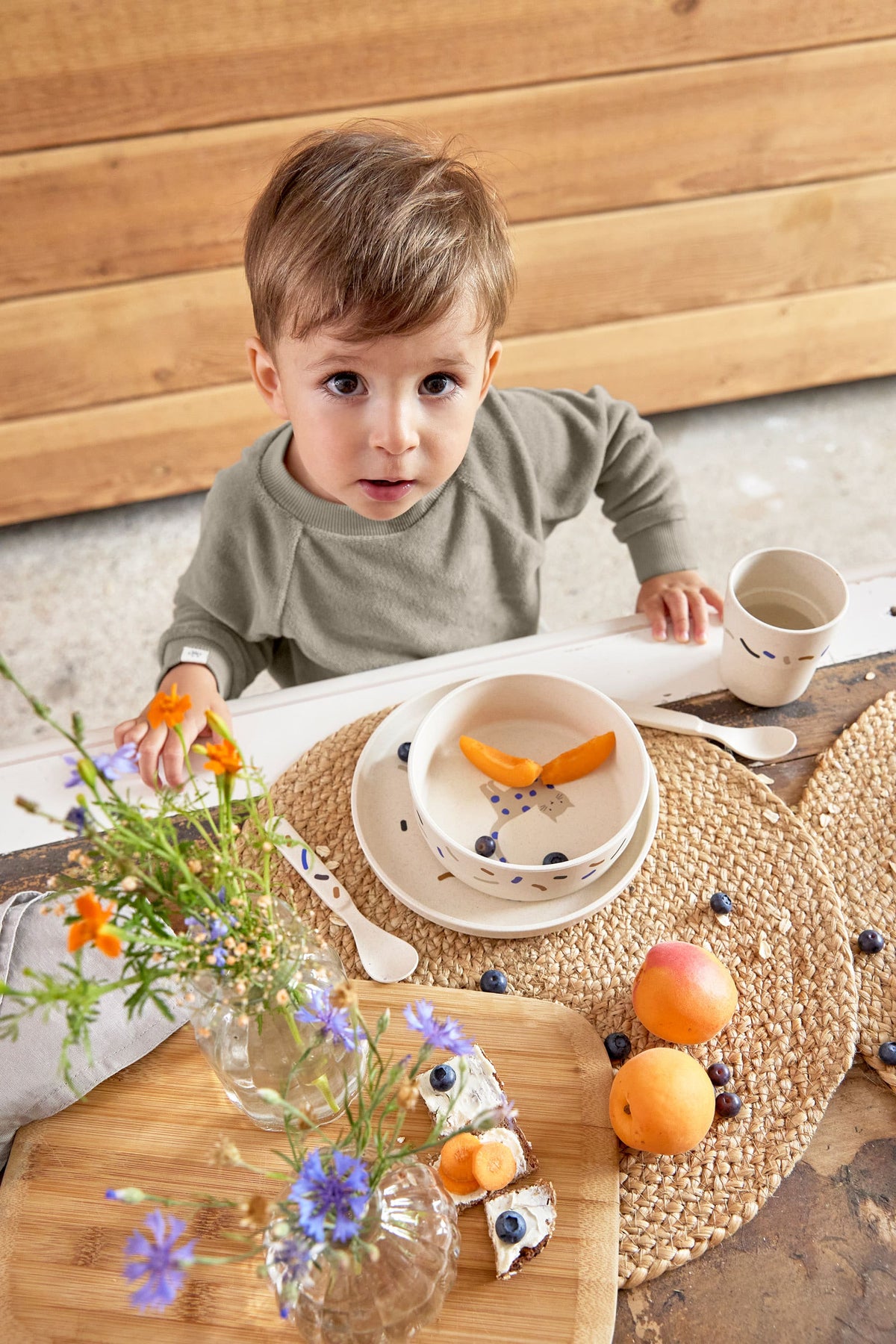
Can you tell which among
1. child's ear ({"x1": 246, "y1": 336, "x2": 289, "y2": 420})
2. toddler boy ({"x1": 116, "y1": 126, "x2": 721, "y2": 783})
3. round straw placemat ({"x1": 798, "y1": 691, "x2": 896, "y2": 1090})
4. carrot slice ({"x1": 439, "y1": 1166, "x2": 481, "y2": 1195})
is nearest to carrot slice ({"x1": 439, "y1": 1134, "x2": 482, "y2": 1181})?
carrot slice ({"x1": 439, "y1": 1166, "x2": 481, "y2": 1195})

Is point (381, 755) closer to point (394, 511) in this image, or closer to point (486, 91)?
point (394, 511)

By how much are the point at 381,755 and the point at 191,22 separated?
1.26 meters

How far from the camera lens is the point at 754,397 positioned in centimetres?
241

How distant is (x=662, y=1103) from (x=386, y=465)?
0.53 m

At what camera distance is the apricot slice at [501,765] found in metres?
0.78

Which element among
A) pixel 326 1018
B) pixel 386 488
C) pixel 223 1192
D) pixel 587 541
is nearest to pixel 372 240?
pixel 386 488

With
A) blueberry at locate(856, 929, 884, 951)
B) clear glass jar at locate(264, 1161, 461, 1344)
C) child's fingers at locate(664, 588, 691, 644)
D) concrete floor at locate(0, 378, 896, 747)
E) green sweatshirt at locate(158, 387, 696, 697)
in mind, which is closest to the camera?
Result: clear glass jar at locate(264, 1161, 461, 1344)

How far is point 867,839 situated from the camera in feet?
2.47

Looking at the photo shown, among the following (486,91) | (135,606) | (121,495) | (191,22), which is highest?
(191,22)

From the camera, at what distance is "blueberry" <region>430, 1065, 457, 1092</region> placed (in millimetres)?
620

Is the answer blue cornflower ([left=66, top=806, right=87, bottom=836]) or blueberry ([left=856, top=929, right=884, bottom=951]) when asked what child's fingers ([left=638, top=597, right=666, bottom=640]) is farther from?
blue cornflower ([left=66, top=806, right=87, bottom=836])

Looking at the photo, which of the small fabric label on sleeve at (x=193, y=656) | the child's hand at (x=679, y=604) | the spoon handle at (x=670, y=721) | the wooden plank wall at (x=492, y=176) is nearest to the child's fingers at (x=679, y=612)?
the child's hand at (x=679, y=604)

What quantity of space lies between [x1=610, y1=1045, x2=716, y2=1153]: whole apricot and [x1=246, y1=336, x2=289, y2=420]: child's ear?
607mm

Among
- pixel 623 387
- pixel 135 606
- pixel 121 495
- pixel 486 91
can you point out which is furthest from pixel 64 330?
pixel 623 387
